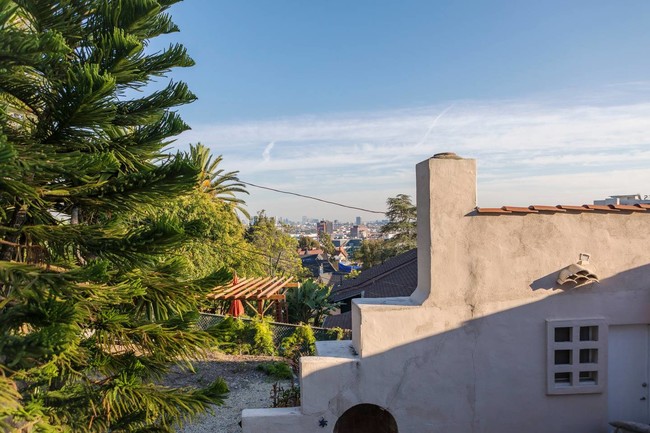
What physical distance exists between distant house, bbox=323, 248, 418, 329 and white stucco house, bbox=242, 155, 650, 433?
28.5ft

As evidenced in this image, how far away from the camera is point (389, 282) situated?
1534 centimetres

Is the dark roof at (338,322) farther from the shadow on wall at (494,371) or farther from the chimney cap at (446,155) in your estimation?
the chimney cap at (446,155)

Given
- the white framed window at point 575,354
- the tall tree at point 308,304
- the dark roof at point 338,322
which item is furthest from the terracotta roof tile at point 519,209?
the tall tree at point 308,304

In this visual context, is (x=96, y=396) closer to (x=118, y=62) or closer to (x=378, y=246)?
(x=118, y=62)

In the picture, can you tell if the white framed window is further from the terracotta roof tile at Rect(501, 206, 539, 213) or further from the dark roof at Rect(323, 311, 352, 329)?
the dark roof at Rect(323, 311, 352, 329)

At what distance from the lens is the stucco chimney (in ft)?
12.7

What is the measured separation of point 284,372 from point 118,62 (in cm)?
753

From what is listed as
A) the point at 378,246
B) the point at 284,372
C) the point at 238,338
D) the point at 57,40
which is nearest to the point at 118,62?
the point at 57,40

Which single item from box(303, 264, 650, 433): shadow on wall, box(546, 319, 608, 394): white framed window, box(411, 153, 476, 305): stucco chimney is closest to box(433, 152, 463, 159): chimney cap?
box(411, 153, 476, 305): stucco chimney

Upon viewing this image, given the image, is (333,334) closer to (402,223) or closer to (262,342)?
(262,342)

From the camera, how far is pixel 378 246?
112 feet

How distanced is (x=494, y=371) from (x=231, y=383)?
5935mm

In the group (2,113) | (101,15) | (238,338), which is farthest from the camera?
(238,338)

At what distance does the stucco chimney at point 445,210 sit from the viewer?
3.88 metres
